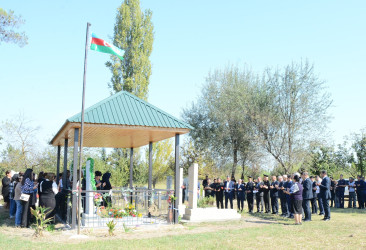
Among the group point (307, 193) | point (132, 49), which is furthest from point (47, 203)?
point (132, 49)

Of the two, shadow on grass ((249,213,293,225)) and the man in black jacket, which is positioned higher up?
the man in black jacket

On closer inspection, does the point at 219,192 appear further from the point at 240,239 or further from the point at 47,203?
the point at 47,203

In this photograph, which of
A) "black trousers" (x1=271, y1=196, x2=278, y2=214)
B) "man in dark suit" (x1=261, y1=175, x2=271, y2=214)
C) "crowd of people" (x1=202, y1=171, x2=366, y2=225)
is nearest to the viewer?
"crowd of people" (x1=202, y1=171, x2=366, y2=225)

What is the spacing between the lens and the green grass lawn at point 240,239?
8.32m

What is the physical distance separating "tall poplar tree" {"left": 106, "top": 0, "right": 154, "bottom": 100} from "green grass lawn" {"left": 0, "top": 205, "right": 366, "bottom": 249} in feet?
54.9

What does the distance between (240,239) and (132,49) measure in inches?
814

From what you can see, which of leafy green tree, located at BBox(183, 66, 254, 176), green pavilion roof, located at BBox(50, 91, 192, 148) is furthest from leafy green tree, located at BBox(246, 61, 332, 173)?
green pavilion roof, located at BBox(50, 91, 192, 148)

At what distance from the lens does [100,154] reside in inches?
1101

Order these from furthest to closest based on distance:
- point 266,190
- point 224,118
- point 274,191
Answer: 1. point 224,118
2. point 266,190
3. point 274,191

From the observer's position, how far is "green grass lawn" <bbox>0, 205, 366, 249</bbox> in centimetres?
832

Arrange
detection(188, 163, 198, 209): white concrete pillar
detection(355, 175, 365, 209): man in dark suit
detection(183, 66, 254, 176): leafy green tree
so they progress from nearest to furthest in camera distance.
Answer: detection(188, 163, 198, 209): white concrete pillar, detection(355, 175, 365, 209): man in dark suit, detection(183, 66, 254, 176): leafy green tree

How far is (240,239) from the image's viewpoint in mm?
9281

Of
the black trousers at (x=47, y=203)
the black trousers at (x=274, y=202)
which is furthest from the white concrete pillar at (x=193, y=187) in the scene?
the black trousers at (x=47, y=203)

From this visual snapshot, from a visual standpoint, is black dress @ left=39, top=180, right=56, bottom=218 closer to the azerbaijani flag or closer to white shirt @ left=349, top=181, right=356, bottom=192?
the azerbaijani flag
